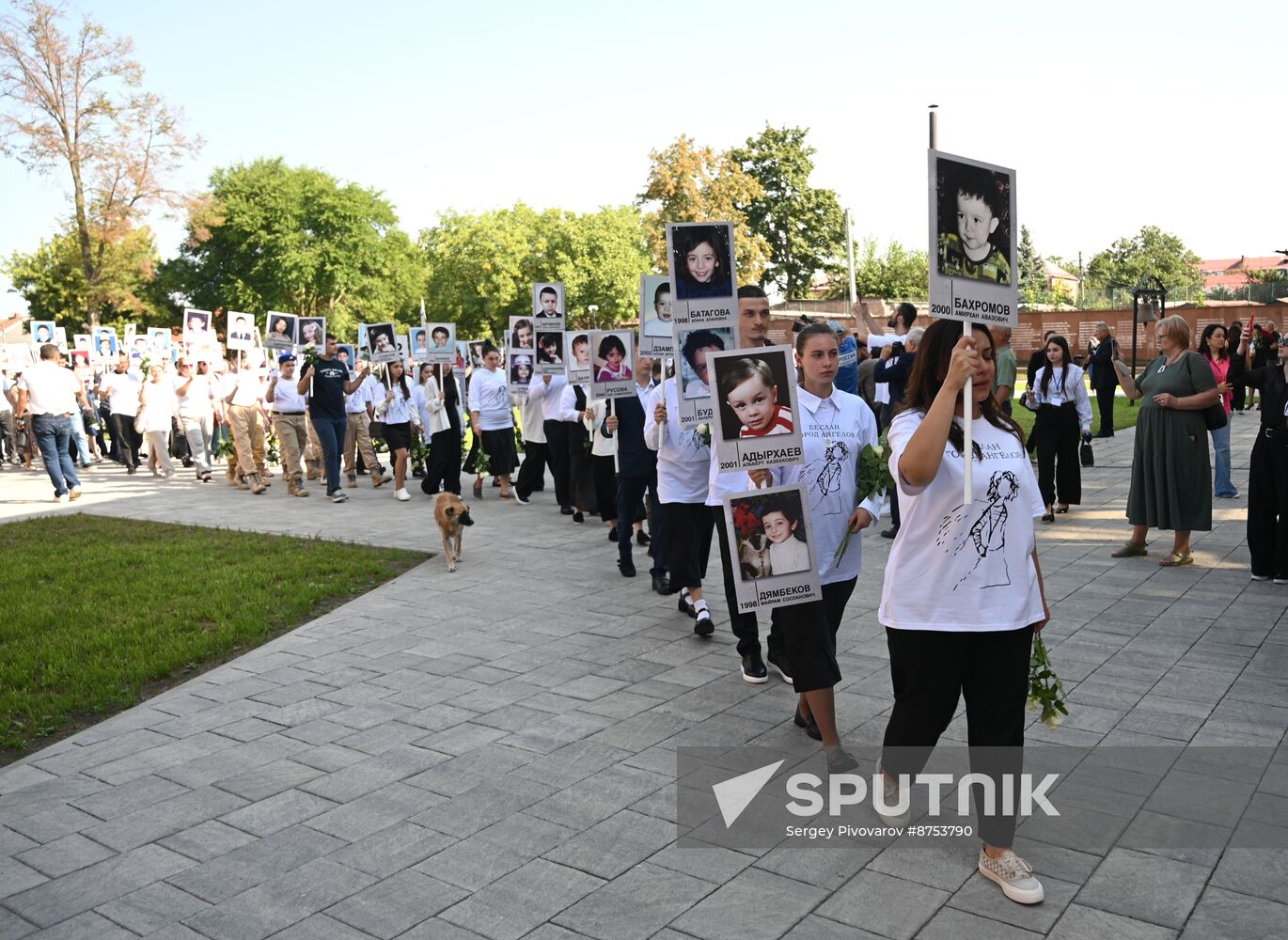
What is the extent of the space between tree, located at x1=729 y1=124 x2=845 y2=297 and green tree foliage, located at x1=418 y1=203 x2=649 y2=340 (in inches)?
403

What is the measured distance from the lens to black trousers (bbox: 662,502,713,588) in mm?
7438

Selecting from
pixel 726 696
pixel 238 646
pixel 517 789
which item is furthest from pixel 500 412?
pixel 517 789

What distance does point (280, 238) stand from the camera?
212 feet

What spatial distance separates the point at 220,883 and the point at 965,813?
2994mm

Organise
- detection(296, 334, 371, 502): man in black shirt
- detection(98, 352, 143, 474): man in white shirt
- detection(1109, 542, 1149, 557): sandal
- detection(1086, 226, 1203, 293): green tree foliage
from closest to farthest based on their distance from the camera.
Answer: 1. detection(1109, 542, 1149, 557): sandal
2. detection(296, 334, 371, 502): man in black shirt
3. detection(98, 352, 143, 474): man in white shirt
4. detection(1086, 226, 1203, 293): green tree foliage

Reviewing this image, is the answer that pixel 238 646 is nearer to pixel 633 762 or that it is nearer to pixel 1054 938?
pixel 633 762

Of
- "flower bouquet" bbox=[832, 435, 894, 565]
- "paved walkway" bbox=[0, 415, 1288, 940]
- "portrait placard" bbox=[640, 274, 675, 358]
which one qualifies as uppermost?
"portrait placard" bbox=[640, 274, 675, 358]

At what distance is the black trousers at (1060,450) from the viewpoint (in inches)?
454

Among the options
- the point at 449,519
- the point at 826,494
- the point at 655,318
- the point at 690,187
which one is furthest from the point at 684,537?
the point at 690,187

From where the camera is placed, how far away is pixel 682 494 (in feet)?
24.1

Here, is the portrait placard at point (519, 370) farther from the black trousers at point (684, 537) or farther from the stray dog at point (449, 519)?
the black trousers at point (684, 537)

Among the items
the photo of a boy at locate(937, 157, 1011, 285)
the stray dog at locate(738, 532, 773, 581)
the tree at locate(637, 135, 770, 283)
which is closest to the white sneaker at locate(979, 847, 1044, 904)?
the stray dog at locate(738, 532, 773, 581)

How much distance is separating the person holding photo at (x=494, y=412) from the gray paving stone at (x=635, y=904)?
11.4m

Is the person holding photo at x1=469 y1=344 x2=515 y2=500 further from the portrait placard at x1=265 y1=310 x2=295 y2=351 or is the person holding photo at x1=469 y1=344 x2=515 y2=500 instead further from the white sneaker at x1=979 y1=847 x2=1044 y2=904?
the white sneaker at x1=979 y1=847 x2=1044 y2=904
